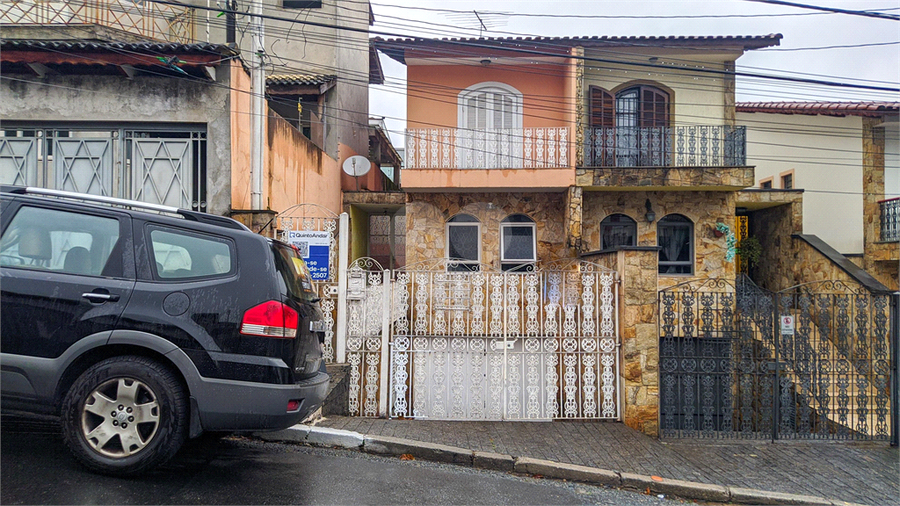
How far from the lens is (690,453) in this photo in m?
6.38

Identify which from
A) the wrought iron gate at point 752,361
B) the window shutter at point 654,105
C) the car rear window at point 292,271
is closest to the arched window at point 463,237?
the window shutter at point 654,105

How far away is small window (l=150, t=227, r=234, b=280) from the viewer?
423 centimetres

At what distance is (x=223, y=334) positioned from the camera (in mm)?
4145

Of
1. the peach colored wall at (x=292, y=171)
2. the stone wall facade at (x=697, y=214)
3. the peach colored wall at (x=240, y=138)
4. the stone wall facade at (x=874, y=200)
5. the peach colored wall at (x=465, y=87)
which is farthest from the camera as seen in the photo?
the stone wall facade at (x=874, y=200)

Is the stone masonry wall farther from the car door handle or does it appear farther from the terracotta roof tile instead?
the terracotta roof tile

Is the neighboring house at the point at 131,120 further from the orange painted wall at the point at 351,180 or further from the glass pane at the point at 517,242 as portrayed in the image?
the glass pane at the point at 517,242

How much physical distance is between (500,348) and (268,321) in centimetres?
365

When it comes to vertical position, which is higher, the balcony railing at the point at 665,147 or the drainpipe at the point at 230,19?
the drainpipe at the point at 230,19

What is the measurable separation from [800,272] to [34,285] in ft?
47.2

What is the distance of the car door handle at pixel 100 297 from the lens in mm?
4035

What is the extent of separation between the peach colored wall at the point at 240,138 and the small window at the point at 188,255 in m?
3.96

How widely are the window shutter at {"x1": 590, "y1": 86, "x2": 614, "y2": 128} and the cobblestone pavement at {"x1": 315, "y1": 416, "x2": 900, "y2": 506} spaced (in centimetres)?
859

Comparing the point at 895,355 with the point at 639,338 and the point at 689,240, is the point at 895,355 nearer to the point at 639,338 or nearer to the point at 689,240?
the point at 639,338

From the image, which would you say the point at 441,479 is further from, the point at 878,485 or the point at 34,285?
the point at 878,485
